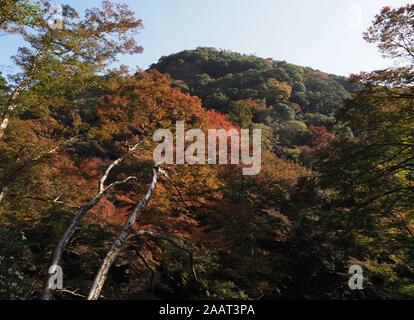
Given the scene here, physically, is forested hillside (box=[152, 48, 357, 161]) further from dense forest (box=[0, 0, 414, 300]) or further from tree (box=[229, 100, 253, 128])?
dense forest (box=[0, 0, 414, 300])

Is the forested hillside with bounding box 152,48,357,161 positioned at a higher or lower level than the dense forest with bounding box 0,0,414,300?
higher

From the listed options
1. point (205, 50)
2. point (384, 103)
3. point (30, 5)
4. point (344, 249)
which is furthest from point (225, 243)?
point (205, 50)

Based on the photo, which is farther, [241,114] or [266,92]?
[266,92]

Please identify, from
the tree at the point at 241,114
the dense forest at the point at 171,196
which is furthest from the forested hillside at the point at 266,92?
the dense forest at the point at 171,196

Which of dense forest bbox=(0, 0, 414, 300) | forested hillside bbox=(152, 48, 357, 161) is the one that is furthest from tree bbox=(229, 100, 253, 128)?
dense forest bbox=(0, 0, 414, 300)

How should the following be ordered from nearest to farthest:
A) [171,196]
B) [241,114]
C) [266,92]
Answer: [171,196] < [241,114] < [266,92]

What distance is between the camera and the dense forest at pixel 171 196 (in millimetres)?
8969

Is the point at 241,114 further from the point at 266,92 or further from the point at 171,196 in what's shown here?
the point at 171,196

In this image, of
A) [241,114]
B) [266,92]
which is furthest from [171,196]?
[266,92]

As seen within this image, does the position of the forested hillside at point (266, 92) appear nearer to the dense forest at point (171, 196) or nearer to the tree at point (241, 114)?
the tree at point (241, 114)

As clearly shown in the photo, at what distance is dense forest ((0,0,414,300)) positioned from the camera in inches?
353

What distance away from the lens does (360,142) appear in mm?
9500

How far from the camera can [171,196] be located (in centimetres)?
1417
